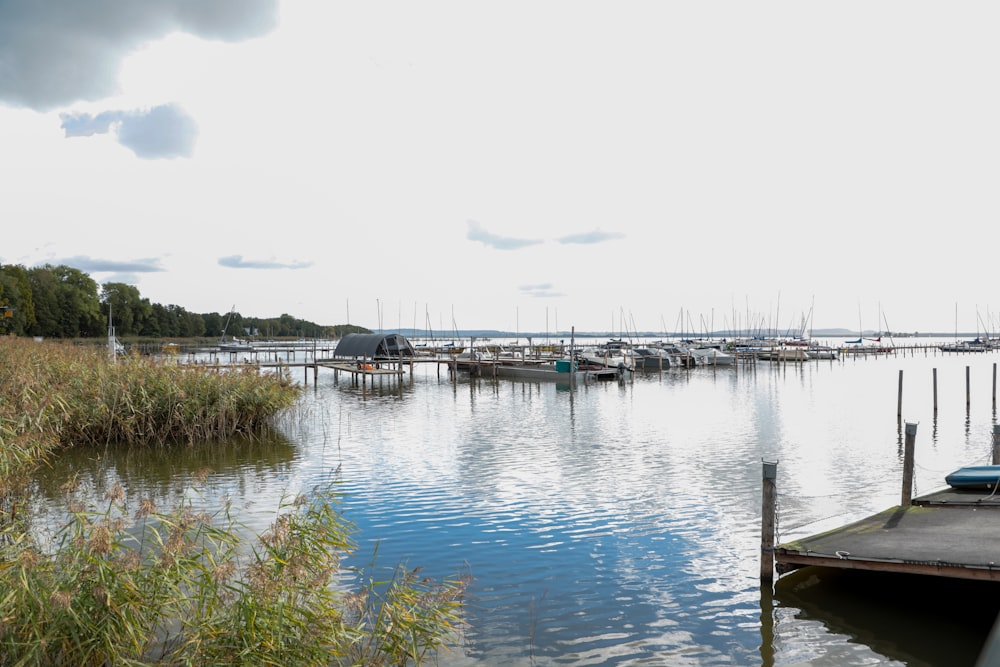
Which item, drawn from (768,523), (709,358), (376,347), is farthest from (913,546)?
(709,358)

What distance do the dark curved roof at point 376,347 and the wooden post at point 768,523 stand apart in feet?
143

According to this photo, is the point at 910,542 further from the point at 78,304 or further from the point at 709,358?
the point at 78,304

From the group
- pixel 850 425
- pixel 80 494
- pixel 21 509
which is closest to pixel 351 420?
pixel 80 494

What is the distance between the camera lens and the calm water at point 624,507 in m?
7.73

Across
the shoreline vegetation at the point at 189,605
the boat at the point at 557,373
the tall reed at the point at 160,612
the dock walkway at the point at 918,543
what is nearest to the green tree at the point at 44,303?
the boat at the point at 557,373

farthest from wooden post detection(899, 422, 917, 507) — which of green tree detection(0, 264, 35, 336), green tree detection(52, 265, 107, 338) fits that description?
green tree detection(52, 265, 107, 338)

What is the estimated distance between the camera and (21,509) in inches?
425

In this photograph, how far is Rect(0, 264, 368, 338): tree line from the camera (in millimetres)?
82188

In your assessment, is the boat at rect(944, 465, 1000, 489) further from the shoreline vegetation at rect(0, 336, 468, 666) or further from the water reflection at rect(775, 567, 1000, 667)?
the shoreline vegetation at rect(0, 336, 468, 666)

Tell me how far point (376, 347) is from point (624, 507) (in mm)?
41470

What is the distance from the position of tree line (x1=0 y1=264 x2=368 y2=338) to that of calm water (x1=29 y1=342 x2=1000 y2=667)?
181ft

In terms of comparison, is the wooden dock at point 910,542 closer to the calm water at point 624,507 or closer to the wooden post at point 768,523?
the wooden post at point 768,523

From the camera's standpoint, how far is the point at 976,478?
1165cm

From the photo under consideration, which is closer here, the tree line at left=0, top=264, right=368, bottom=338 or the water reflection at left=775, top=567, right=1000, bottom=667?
the water reflection at left=775, top=567, right=1000, bottom=667
